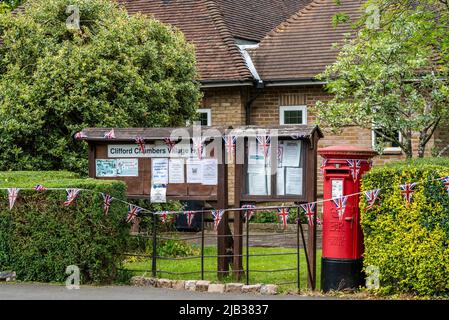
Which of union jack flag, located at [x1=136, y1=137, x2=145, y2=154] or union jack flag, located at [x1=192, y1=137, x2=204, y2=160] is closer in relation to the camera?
union jack flag, located at [x1=192, y1=137, x2=204, y2=160]

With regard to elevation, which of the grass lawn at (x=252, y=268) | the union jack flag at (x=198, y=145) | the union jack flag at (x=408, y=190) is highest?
the union jack flag at (x=198, y=145)

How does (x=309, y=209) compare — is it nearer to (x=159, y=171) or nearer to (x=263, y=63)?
(x=159, y=171)

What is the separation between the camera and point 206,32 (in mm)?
Result: 25703

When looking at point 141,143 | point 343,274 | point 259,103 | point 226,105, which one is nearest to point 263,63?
point 259,103

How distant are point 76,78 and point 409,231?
7.88 metres

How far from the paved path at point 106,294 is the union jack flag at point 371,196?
4.15ft

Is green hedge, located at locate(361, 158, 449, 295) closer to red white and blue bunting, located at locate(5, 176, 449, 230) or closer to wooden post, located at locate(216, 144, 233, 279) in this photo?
red white and blue bunting, located at locate(5, 176, 449, 230)

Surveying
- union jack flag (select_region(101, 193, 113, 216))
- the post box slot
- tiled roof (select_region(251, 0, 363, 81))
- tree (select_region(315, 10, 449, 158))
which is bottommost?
union jack flag (select_region(101, 193, 113, 216))

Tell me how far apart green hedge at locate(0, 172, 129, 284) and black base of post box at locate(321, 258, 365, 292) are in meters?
2.83

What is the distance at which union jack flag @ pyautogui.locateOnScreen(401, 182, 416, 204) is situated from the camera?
37.0 ft

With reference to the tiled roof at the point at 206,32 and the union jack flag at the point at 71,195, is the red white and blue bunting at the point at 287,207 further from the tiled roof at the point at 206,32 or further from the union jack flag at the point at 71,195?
the tiled roof at the point at 206,32

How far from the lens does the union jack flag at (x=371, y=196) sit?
11523mm

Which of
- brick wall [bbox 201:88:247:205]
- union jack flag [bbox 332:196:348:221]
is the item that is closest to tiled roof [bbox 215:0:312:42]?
brick wall [bbox 201:88:247:205]

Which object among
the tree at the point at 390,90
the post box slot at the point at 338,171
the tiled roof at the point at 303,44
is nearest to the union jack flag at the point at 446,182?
the post box slot at the point at 338,171
